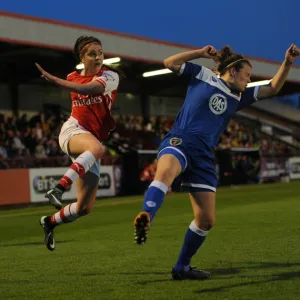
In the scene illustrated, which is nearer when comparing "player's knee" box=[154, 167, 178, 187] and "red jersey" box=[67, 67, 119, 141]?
"player's knee" box=[154, 167, 178, 187]

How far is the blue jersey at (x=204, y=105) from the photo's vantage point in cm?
555

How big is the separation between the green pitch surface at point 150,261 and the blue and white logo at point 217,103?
62.3 inches

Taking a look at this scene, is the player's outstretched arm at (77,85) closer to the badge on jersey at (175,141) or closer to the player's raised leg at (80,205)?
the player's raised leg at (80,205)

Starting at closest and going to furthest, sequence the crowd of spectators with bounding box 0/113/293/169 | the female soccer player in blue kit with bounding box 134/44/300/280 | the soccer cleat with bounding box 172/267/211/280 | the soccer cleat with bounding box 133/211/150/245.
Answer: the soccer cleat with bounding box 133/211/150/245 < the female soccer player in blue kit with bounding box 134/44/300/280 < the soccer cleat with bounding box 172/267/211/280 < the crowd of spectators with bounding box 0/113/293/169

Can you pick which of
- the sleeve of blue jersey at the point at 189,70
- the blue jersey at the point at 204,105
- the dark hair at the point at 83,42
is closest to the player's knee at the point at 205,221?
the blue jersey at the point at 204,105

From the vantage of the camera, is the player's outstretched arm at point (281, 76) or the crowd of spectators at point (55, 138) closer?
the player's outstretched arm at point (281, 76)

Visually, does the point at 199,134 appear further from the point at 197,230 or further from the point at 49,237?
the point at 49,237

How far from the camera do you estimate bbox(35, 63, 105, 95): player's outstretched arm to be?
5902mm

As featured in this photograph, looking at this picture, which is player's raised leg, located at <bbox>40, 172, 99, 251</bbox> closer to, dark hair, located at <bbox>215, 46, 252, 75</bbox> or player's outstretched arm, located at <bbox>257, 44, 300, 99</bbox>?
dark hair, located at <bbox>215, 46, 252, 75</bbox>

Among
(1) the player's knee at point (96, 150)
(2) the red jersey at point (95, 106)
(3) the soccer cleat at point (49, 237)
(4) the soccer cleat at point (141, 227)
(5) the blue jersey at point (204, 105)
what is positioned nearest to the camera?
(4) the soccer cleat at point (141, 227)

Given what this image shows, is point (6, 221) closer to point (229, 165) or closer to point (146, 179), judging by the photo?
point (146, 179)

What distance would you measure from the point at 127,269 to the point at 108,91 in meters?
1.94

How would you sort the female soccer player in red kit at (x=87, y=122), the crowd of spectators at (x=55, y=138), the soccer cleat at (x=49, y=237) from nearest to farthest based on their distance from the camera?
the female soccer player in red kit at (x=87, y=122), the soccer cleat at (x=49, y=237), the crowd of spectators at (x=55, y=138)

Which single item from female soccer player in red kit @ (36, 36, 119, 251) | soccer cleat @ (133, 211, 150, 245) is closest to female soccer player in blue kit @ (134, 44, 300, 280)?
soccer cleat @ (133, 211, 150, 245)
